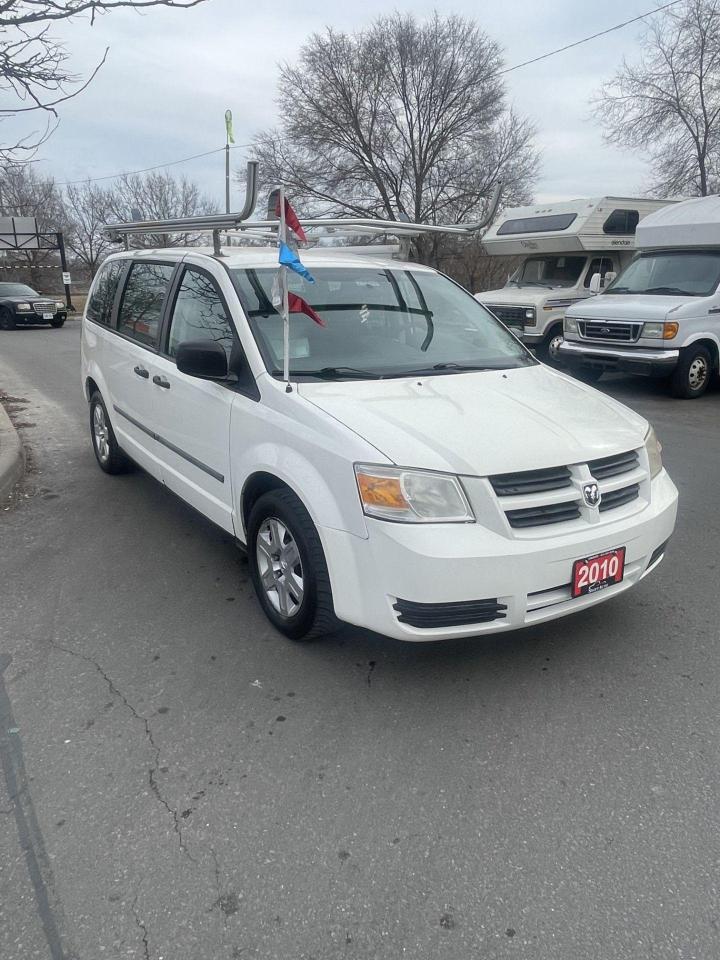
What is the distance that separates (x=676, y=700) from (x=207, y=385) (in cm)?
276

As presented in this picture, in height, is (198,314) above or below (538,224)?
below

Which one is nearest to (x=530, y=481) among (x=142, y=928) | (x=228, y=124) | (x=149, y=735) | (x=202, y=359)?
(x=202, y=359)

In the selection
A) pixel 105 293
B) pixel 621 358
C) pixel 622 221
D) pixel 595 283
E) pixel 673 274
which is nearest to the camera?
pixel 105 293

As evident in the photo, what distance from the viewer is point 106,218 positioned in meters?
48.9

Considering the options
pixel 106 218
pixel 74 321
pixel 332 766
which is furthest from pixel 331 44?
pixel 332 766

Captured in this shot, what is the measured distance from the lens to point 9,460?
20.0ft

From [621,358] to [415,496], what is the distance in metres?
8.04

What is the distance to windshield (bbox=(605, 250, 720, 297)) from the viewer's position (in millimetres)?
10086

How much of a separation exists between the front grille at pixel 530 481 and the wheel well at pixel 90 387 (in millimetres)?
4338

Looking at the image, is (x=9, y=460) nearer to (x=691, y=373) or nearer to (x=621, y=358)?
(x=621, y=358)

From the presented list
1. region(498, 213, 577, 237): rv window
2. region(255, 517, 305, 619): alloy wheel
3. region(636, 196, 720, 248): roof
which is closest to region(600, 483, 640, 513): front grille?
region(255, 517, 305, 619): alloy wheel

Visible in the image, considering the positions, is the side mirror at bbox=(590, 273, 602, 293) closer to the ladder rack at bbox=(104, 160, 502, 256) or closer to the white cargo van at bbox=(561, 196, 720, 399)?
the white cargo van at bbox=(561, 196, 720, 399)

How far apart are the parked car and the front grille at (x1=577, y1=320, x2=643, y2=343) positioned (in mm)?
19400

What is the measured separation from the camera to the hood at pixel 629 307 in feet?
31.7
